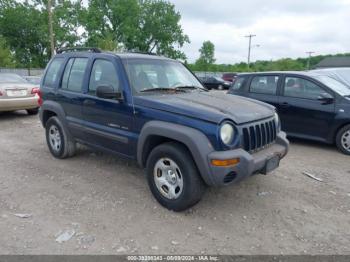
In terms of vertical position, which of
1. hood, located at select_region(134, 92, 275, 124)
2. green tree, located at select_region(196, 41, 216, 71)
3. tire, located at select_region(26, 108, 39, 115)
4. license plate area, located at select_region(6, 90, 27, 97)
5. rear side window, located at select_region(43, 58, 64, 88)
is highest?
green tree, located at select_region(196, 41, 216, 71)

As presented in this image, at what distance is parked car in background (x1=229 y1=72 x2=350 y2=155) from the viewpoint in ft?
20.5

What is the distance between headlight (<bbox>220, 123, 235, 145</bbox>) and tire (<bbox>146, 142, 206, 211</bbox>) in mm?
441

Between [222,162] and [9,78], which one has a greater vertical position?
[9,78]

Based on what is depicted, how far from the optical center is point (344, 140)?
20.5ft

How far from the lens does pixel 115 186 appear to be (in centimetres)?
453

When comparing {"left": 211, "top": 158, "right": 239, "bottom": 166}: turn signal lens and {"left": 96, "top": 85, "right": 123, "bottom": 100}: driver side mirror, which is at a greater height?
{"left": 96, "top": 85, "right": 123, "bottom": 100}: driver side mirror

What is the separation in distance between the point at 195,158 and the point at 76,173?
2.44 meters

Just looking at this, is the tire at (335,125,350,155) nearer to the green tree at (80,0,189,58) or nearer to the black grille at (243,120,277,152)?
the black grille at (243,120,277,152)

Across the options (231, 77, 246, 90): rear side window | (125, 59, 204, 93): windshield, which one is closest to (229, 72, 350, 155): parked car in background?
(231, 77, 246, 90): rear side window

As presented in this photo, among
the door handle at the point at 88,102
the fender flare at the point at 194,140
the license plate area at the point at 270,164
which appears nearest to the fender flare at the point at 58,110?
the door handle at the point at 88,102

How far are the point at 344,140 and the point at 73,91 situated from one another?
5.12 m

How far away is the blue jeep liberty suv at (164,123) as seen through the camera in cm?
340

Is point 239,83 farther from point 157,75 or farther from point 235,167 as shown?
point 235,167

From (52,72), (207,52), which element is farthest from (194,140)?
(207,52)
